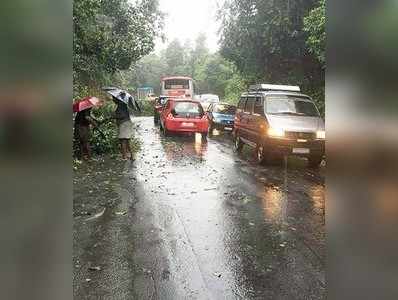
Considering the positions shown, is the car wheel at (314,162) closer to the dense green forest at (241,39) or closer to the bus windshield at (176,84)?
the dense green forest at (241,39)

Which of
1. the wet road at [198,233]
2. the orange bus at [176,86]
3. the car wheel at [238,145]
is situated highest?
the orange bus at [176,86]

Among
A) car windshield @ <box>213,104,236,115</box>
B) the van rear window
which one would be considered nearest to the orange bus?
car windshield @ <box>213,104,236,115</box>

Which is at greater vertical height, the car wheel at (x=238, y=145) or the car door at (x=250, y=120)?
the car door at (x=250, y=120)

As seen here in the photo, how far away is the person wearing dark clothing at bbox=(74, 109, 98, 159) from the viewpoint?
11.8 meters

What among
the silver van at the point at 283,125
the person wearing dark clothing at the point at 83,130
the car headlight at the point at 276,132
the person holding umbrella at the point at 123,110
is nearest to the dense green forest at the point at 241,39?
the silver van at the point at 283,125

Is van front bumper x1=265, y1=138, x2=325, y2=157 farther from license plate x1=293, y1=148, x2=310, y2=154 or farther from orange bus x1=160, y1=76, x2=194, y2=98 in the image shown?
orange bus x1=160, y1=76, x2=194, y2=98

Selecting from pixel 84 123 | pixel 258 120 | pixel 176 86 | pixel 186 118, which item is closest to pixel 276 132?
pixel 258 120

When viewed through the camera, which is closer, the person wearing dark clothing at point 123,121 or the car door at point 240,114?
the person wearing dark clothing at point 123,121

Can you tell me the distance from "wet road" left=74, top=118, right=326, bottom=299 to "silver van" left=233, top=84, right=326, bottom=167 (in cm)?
66

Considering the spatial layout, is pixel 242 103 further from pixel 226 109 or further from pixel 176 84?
pixel 176 84

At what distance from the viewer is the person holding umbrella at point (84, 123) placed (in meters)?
11.4

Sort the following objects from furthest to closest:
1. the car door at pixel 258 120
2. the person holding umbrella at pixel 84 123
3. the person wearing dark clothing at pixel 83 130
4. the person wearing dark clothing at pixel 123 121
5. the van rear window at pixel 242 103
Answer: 1. the van rear window at pixel 242 103
2. the car door at pixel 258 120
3. the person wearing dark clothing at pixel 123 121
4. the person wearing dark clothing at pixel 83 130
5. the person holding umbrella at pixel 84 123
